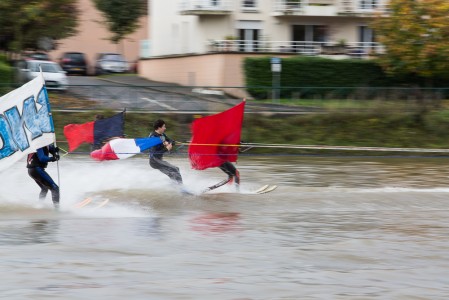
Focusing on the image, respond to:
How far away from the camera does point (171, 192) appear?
749 inches

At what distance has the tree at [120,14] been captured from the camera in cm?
5838

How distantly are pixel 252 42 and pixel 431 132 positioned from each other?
59.5ft

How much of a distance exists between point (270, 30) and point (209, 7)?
3.59 meters

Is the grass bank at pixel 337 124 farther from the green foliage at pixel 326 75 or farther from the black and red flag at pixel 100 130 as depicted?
the black and red flag at pixel 100 130

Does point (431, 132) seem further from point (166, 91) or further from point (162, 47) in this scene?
point (162, 47)

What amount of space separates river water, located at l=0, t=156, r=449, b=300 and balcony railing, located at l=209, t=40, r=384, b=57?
25.7 metres

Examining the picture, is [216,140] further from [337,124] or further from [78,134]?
[337,124]

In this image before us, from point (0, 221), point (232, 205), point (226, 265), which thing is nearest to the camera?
point (226, 265)

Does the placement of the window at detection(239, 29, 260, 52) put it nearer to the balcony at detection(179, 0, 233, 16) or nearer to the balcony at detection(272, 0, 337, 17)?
the balcony at detection(179, 0, 233, 16)

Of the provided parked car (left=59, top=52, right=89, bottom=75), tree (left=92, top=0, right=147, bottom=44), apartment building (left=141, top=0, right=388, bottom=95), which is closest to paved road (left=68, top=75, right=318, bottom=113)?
apartment building (left=141, top=0, right=388, bottom=95)

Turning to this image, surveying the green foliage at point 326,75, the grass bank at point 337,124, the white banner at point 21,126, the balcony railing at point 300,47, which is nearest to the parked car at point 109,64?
the balcony railing at point 300,47

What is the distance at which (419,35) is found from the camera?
43.2m

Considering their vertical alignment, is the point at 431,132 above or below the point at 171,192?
below

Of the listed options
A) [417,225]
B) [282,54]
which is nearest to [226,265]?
[417,225]
